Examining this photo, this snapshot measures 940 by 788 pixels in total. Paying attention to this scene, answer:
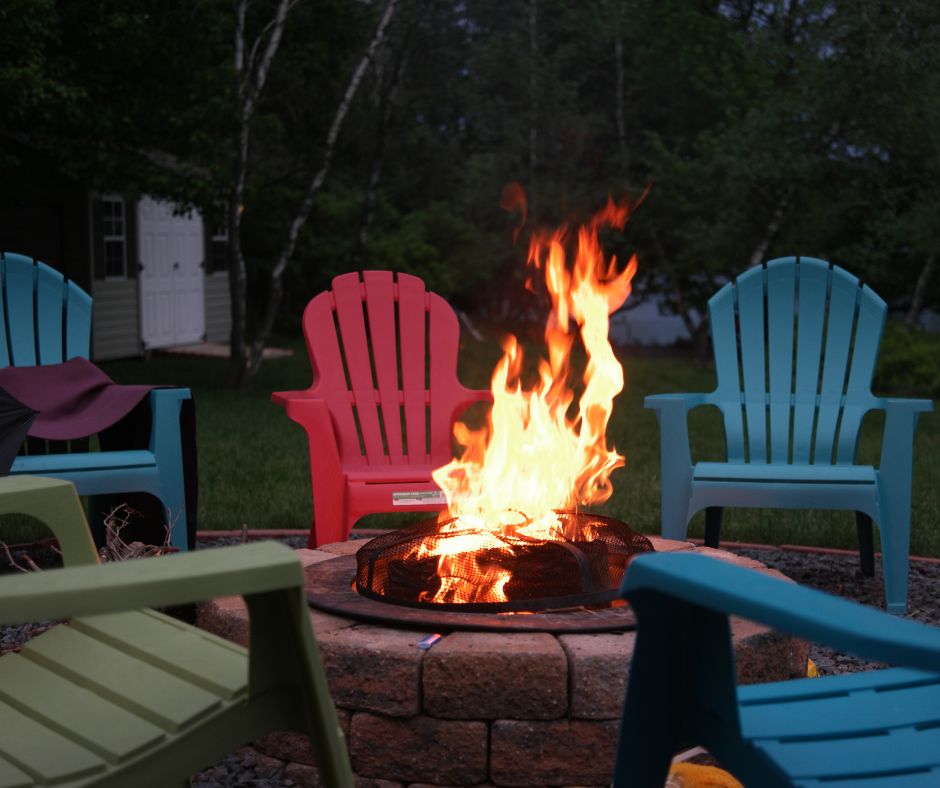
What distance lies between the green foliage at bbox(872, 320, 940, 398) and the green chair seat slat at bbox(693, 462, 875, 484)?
26.6 ft

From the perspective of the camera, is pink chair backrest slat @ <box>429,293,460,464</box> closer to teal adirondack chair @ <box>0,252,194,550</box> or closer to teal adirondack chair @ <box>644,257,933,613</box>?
teal adirondack chair @ <box>644,257,933,613</box>

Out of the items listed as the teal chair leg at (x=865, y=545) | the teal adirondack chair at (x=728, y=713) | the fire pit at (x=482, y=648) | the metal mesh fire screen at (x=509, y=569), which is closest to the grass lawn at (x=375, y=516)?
the teal chair leg at (x=865, y=545)

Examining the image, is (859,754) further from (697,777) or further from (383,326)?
(383,326)

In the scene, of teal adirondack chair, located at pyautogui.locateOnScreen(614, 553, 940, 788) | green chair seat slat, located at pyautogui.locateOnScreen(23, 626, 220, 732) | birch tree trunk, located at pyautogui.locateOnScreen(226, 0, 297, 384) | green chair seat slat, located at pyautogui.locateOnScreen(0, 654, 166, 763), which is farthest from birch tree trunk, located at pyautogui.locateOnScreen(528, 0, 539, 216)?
teal adirondack chair, located at pyautogui.locateOnScreen(614, 553, 940, 788)

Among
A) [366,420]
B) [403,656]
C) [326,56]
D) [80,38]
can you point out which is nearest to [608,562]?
[403,656]

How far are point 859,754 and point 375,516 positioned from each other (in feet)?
12.6

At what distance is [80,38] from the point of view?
29.1ft

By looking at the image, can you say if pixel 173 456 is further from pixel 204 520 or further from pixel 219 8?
pixel 219 8

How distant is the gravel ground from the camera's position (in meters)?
2.58

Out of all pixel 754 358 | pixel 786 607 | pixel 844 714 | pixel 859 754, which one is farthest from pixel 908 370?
pixel 786 607

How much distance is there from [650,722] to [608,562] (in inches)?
44.6

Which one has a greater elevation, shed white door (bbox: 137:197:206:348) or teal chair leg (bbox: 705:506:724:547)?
shed white door (bbox: 137:197:206:348)

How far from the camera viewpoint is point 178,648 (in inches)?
79.0

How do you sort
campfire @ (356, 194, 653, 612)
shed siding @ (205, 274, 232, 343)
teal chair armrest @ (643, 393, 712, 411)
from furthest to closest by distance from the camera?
shed siding @ (205, 274, 232, 343) < teal chair armrest @ (643, 393, 712, 411) < campfire @ (356, 194, 653, 612)
